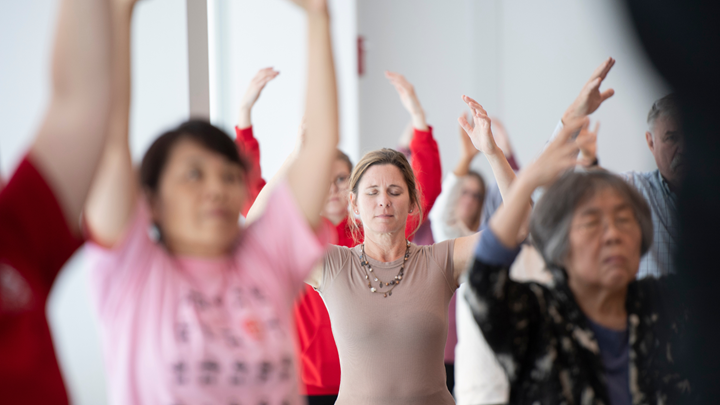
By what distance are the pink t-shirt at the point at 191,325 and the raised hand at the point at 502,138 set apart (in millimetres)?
3018

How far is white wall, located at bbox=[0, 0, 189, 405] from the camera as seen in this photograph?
1668 mm

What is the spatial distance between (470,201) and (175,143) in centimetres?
244

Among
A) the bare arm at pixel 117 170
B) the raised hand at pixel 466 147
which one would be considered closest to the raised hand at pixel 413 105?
the raised hand at pixel 466 147

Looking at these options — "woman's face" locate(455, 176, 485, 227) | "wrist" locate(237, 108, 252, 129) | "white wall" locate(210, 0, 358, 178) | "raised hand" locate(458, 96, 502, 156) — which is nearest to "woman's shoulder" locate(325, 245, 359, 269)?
"raised hand" locate(458, 96, 502, 156)

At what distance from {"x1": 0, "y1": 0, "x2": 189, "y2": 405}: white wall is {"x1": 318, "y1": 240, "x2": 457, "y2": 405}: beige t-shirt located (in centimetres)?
70

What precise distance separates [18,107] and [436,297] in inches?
52.5

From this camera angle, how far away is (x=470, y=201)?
330 centimetres

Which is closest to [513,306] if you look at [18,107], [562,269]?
[562,269]

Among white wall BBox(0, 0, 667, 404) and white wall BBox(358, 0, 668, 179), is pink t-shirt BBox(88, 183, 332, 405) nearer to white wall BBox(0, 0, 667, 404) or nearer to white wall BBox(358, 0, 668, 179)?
white wall BBox(0, 0, 667, 404)

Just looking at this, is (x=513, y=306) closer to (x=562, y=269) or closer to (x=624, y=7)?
(x=562, y=269)

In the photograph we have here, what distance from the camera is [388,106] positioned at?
15.3 ft

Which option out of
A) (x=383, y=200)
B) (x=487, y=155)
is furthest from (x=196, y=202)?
(x=383, y=200)

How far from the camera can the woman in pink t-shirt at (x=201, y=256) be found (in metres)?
0.95

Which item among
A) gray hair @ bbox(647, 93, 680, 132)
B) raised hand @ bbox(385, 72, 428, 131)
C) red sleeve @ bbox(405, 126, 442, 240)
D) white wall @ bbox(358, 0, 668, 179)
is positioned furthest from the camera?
white wall @ bbox(358, 0, 668, 179)
